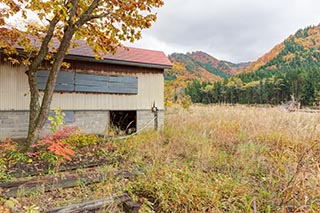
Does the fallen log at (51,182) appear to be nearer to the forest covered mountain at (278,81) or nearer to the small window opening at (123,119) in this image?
the small window opening at (123,119)

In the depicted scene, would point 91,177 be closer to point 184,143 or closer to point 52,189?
point 52,189

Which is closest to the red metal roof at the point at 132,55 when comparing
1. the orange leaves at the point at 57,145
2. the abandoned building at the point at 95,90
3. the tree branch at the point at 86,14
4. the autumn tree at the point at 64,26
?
the abandoned building at the point at 95,90

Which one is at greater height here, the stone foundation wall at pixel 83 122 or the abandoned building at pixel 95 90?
the abandoned building at pixel 95 90

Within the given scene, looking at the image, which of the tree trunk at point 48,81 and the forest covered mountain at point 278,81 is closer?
the tree trunk at point 48,81

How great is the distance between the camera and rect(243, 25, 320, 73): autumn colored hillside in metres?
61.3

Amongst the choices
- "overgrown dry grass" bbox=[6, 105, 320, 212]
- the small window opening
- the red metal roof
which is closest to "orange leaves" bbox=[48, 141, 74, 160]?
"overgrown dry grass" bbox=[6, 105, 320, 212]

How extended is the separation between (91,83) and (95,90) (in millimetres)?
296

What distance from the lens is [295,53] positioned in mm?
63031

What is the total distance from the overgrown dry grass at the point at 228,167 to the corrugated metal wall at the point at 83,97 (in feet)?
7.19

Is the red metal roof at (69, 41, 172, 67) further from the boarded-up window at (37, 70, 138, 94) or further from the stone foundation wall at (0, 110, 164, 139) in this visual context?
the stone foundation wall at (0, 110, 164, 139)

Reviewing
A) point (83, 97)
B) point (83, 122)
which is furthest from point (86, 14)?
point (83, 122)

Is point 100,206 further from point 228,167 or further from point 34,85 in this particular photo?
point 34,85

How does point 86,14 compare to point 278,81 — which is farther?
point 278,81

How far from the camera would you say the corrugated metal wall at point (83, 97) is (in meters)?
6.51
